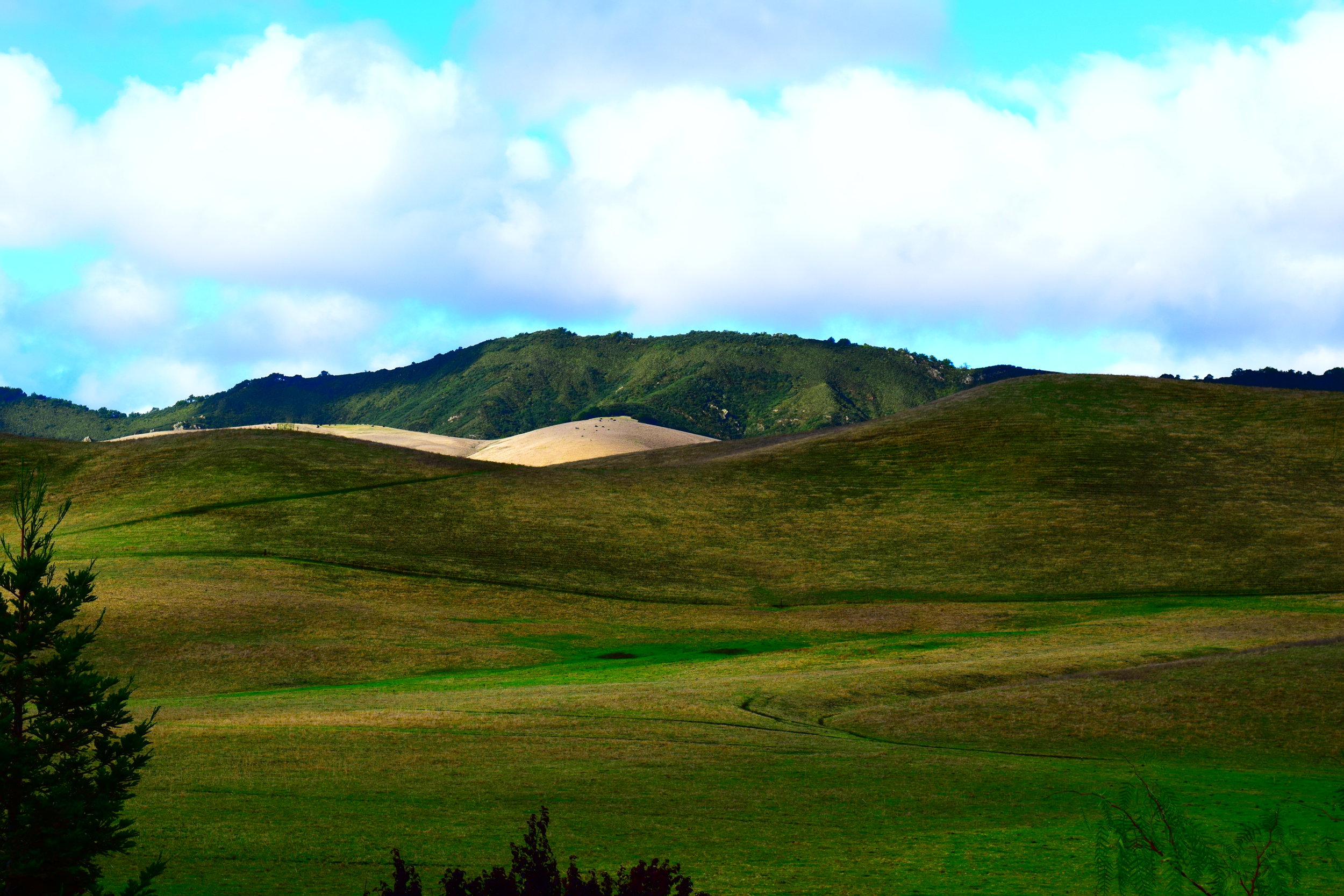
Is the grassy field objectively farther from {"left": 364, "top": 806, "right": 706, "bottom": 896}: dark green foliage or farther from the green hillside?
{"left": 364, "top": 806, "right": 706, "bottom": 896}: dark green foliage

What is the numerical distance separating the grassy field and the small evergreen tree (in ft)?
14.7

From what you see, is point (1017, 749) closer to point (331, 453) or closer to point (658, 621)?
point (658, 621)

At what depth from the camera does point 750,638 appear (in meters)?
57.3

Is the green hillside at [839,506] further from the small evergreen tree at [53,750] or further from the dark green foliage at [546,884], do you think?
the dark green foliage at [546,884]

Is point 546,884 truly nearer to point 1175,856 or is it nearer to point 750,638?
point 1175,856

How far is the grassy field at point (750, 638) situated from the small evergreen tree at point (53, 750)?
14.7 ft

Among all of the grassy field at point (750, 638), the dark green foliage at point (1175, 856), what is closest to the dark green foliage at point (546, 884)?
the dark green foliage at point (1175, 856)

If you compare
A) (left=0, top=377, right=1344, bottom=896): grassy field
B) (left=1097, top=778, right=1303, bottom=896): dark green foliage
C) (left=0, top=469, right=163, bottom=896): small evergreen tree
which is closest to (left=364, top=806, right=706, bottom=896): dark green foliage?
(left=0, top=469, right=163, bottom=896): small evergreen tree

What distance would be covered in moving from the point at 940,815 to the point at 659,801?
17.4ft

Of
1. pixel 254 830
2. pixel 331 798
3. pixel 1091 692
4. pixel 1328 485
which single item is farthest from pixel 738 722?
pixel 1328 485

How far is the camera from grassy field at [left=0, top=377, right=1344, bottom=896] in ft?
66.6

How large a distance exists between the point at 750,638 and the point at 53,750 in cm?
4678

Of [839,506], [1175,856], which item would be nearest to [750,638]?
[839,506]

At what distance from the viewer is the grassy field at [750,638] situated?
20.3 meters
